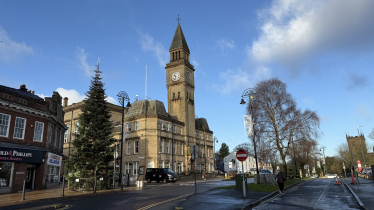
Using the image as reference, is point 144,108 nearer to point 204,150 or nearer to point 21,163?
point 204,150

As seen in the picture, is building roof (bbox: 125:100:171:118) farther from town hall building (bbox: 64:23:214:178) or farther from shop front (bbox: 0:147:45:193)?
shop front (bbox: 0:147:45:193)

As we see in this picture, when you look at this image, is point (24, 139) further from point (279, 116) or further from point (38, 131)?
point (279, 116)

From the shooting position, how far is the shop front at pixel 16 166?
1764cm

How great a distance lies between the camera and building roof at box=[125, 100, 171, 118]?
46562 millimetres

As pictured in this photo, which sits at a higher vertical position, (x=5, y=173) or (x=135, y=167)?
(x=5, y=173)

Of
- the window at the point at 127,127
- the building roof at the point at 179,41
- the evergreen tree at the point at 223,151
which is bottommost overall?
the evergreen tree at the point at 223,151

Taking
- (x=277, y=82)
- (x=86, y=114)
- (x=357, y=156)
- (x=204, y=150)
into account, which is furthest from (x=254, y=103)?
(x=357, y=156)

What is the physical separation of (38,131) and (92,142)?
4.74m

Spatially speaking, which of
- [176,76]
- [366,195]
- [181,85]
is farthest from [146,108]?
[366,195]

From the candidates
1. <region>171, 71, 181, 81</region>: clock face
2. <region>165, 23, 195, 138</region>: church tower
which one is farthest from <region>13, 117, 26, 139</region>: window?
<region>171, 71, 181, 81</region>: clock face

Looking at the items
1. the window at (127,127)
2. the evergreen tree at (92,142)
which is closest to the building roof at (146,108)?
the window at (127,127)

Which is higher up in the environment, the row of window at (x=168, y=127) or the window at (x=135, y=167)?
the row of window at (x=168, y=127)

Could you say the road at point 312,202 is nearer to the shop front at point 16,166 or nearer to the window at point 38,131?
the shop front at point 16,166

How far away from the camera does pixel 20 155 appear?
1870cm
